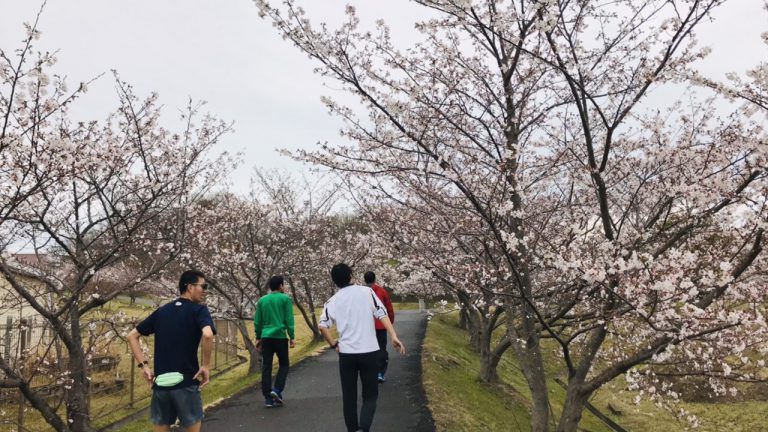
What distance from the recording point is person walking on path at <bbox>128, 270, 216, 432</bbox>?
13.7 ft

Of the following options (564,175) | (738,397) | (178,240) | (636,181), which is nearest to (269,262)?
(178,240)

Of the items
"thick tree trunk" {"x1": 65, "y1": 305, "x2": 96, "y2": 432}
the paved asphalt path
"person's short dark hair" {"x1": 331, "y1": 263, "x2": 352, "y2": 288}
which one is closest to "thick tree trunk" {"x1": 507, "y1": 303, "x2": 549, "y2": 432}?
the paved asphalt path

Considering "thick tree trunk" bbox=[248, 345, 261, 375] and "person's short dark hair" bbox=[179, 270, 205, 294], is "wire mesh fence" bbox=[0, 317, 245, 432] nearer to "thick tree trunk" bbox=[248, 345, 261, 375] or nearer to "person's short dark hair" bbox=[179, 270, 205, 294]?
"thick tree trunk" bbox=[248, 345, 261, 375]

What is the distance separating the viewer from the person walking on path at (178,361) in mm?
4180

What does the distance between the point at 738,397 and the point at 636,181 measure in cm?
1016

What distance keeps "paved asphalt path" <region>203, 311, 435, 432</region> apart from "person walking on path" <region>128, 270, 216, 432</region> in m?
2.61

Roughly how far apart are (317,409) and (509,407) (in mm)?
4956

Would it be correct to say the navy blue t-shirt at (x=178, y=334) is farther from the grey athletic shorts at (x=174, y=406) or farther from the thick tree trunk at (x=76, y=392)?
the thick tree trunk at (x=76, y=392)

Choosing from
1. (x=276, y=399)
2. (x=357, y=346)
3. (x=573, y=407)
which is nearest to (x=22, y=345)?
(x=276, y=399)

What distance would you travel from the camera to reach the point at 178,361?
4191 millimetres

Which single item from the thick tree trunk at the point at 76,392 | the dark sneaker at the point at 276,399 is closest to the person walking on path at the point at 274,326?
the dark sneaker at the point at 276,399

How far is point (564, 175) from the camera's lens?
25.6ft

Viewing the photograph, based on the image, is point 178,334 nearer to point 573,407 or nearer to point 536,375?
point 573,407

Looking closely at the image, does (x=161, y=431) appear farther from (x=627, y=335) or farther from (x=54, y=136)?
(x=627, y=335)
